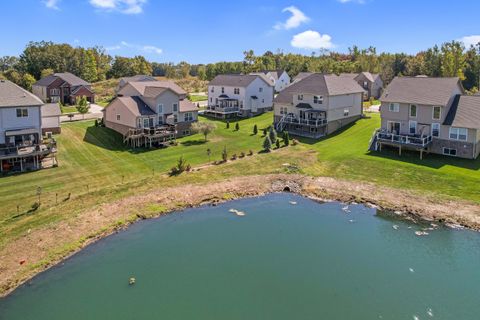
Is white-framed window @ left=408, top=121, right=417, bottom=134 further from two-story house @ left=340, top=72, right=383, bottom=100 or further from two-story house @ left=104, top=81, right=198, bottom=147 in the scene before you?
two-story house @ left=340, top=72, right=383, bottom=100

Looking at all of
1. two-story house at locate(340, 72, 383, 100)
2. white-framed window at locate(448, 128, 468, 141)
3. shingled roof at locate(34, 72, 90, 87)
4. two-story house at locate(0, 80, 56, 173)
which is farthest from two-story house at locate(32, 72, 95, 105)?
white-framed window at locate(448, 128, 468, 141)

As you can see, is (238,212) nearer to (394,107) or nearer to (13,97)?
(13,97)

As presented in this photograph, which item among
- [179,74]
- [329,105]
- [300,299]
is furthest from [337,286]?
[179,74]

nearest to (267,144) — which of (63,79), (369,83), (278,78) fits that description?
(369,83)

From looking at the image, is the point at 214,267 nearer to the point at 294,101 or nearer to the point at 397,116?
the point at 397,116

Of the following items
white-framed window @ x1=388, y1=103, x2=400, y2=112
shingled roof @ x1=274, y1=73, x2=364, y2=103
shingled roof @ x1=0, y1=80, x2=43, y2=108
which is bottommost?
white-framed window @ x1=388, y1=103, x2=400, y2=112

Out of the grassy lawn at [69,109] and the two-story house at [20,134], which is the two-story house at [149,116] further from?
the grassy lawn at [69,109]
